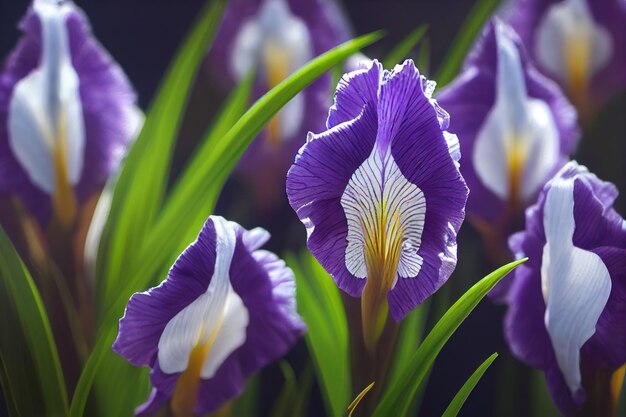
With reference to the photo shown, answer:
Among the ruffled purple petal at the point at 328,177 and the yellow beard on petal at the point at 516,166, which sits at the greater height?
the ruffled purple petal at the point at 328,177

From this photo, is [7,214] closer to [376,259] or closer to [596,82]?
[376,259]

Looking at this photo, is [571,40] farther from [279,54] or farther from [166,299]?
[166,299]

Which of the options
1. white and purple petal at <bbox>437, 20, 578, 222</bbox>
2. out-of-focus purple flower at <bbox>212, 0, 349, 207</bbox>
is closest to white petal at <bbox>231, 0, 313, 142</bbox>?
out-of-focus purple flower at <bbox>212, 0, 349, 207</bbox>

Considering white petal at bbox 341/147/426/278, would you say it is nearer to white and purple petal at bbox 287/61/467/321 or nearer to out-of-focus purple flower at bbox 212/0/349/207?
white and purple petal at bbox 287/61/467/321

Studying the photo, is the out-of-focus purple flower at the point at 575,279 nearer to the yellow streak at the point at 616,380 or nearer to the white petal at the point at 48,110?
the yellow streak at the point at 616,380

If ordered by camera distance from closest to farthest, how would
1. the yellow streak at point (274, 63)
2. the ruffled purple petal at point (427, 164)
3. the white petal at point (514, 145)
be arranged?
the ruffled purple petal at point (427, 164) < the white petal at point (514, 145) < the yellow streak at point (274, 63)

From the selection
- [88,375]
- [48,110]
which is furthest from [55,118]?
[88,375]

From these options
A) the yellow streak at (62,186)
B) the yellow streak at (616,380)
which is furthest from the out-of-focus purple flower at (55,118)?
the yellow streak at (616,380)

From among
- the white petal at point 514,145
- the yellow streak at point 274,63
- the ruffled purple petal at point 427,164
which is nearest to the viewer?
the ruffled purple petal at point 427,164
